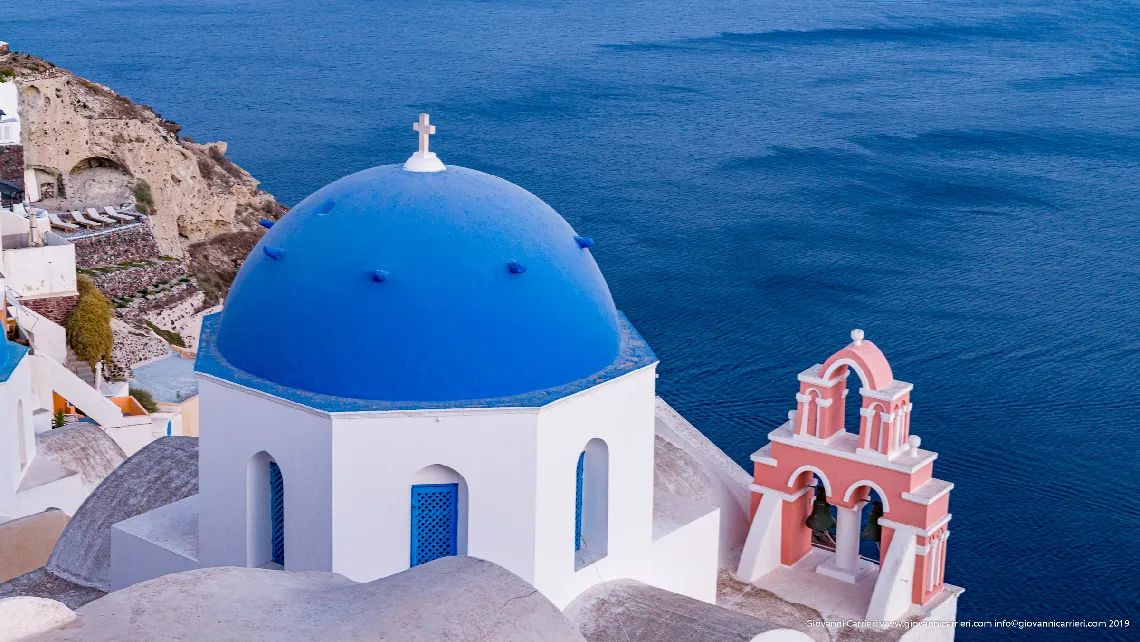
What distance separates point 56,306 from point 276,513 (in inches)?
683

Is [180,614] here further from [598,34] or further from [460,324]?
[598,34]

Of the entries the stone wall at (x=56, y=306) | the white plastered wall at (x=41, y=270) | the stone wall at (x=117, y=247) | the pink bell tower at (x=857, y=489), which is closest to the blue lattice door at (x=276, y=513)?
the pink bell tower at (x=857, y=489)

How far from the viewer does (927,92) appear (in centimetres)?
4750

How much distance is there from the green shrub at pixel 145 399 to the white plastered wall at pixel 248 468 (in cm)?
1359

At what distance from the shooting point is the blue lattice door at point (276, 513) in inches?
336

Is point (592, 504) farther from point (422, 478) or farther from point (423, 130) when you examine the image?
point (423, 130)

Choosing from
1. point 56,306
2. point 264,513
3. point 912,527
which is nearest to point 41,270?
point 56,306

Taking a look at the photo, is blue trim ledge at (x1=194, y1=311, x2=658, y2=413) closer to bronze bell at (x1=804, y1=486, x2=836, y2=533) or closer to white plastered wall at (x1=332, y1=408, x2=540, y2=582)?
white plastered wall at (x1=332, y1=408, x2=540, y2=582)

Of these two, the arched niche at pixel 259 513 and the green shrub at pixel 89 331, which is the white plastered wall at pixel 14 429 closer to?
the arched niche at pixel 259 513

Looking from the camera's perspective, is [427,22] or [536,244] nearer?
[536,244]

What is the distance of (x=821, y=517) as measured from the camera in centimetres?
1170

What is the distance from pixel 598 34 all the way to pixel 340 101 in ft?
49.0

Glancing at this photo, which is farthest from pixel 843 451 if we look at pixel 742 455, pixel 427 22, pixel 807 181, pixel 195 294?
pixel 427 22

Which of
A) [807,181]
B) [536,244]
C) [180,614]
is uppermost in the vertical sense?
[536,244]
